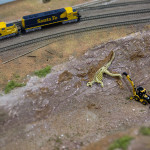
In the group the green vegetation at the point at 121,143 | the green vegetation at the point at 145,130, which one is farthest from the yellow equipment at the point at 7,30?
the green vegetation at the point at 145,130

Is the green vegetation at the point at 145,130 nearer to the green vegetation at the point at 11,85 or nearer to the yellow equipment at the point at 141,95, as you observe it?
the yellow equipment at the point at 141,95

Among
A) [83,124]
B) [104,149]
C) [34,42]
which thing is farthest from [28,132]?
[34,42]

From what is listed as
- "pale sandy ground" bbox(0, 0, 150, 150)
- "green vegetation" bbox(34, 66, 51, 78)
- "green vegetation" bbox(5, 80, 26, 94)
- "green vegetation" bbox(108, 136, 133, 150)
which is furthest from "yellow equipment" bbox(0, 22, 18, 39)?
"green vegetation" bbox(108, 136, 133, 150)

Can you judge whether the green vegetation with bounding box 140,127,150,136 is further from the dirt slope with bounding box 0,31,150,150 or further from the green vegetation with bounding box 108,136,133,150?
the dirt slope with bounding box 0,31,150,150

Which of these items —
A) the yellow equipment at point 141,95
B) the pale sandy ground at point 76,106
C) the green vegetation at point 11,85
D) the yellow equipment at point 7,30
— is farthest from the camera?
the yellow equipment at point 7,30

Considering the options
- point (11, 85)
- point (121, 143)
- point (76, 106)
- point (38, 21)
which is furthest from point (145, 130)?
point (38, 21)

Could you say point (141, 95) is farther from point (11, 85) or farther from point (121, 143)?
point (11, 85)
